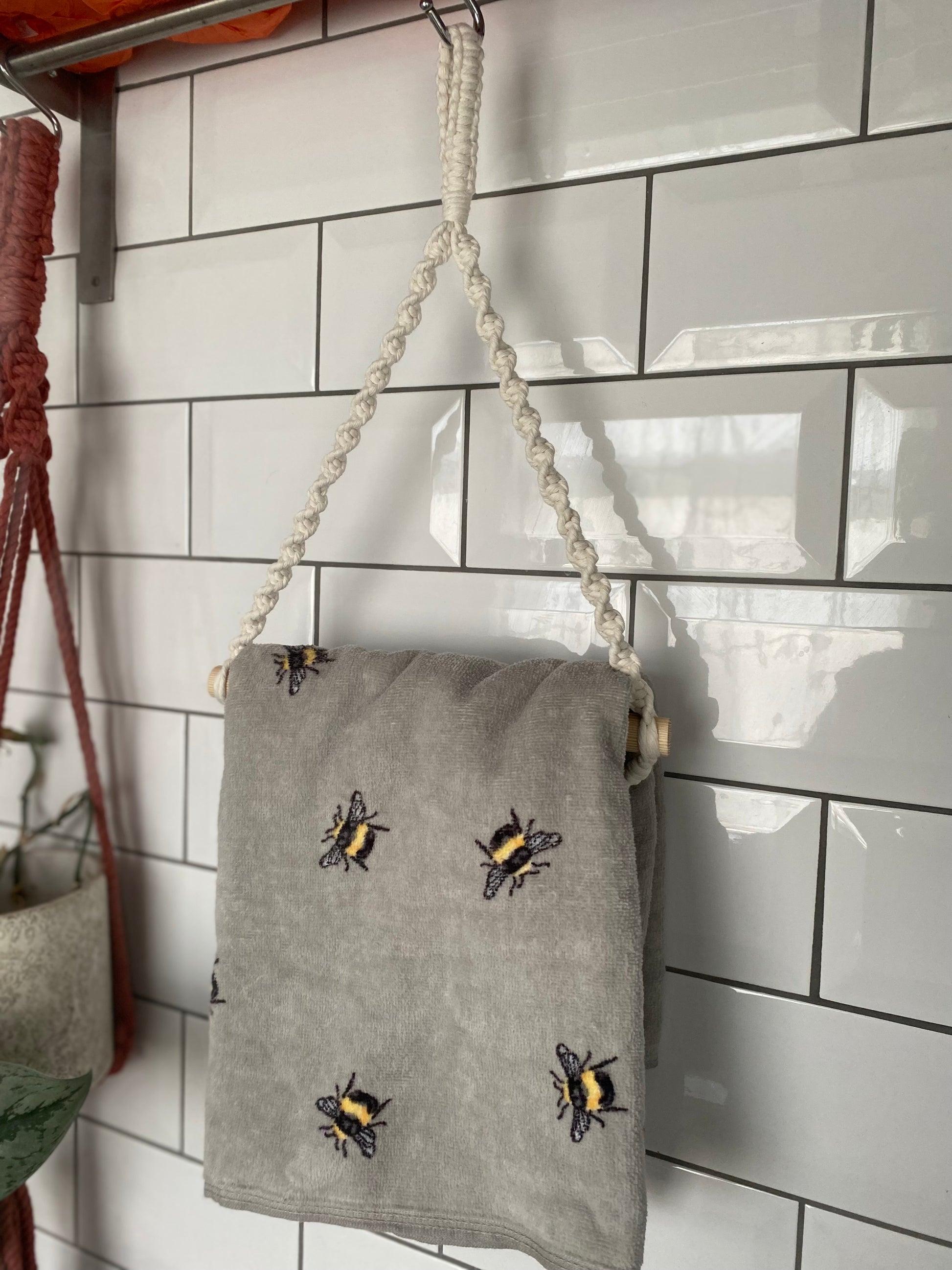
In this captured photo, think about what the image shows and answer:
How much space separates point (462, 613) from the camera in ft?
1.96

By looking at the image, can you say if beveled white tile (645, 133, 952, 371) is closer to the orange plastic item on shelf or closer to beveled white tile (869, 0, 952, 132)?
beveled white tile (869, 0, 952, 132)

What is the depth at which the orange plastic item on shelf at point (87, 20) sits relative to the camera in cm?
58

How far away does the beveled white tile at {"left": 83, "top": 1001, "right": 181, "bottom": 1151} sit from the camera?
2.43 ft

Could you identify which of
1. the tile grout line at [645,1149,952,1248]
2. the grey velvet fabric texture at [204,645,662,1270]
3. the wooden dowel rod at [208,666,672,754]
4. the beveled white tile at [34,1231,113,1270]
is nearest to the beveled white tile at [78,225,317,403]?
the grey velvet fabric texture at [204,645,662,1270]

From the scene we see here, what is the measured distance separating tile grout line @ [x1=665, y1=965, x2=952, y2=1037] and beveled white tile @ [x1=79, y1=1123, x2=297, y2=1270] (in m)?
0.40

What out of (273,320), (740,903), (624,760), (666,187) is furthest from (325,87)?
(740,903)

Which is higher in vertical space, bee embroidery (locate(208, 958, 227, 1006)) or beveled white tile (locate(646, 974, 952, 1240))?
bee embroidery (locate(208, 958, 227, 1006))

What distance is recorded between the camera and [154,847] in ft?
2.43

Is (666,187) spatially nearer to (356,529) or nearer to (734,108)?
(734,108)

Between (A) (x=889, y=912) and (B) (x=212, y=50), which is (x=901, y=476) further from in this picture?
(B) (x=212, y=50)

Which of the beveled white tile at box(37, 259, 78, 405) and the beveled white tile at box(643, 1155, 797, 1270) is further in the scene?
the beveled white tile at box(37, 259, 78, 405)

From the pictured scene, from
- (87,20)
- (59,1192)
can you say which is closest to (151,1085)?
(59,1192)

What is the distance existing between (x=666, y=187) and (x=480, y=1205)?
1.97 feet

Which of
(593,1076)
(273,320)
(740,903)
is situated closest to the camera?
(593,1076)
